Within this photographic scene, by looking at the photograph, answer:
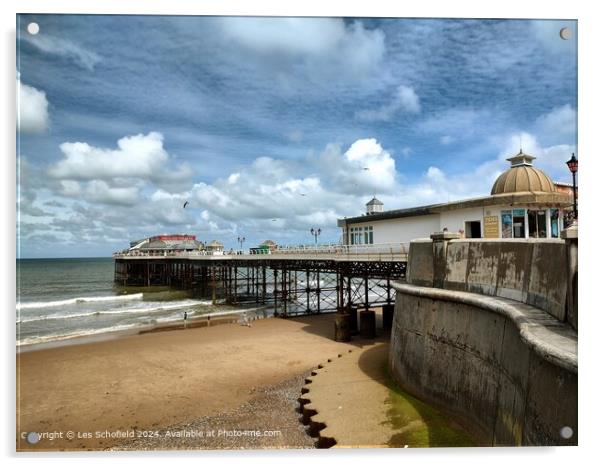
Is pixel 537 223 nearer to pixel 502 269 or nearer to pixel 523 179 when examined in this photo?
pixel 523 179

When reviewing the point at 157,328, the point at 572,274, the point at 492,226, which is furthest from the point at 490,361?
the point at 157,328

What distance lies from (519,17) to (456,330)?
628 centimetres

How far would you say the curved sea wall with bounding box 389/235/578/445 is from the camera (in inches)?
216

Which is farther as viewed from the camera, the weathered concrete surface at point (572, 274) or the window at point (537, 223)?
the window at point (537, 223)

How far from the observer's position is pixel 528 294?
24.4 ft

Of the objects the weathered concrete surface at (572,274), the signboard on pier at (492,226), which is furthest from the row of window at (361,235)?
the weathered concrete surface at (572,274)

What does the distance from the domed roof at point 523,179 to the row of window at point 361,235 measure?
5746 millimetres

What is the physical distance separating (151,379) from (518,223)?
13.8 meters

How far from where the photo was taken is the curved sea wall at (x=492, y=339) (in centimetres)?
548

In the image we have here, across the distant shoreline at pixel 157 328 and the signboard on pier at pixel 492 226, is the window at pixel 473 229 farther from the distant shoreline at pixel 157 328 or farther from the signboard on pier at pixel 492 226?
the distant shoreline at pixel 157 328

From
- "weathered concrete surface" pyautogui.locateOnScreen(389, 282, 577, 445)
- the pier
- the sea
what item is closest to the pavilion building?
the pier

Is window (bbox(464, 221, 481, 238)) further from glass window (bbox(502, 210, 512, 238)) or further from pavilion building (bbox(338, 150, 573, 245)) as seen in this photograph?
glass window (bbox(502, 210, 512, 238))

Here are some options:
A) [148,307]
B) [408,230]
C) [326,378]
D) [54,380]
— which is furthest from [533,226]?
[148,307]
